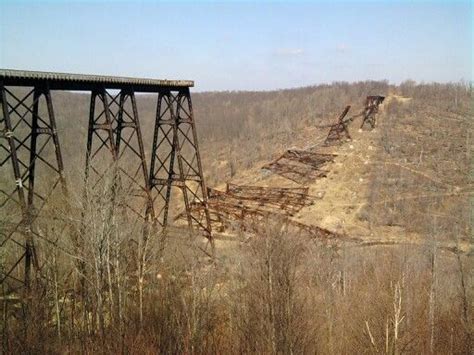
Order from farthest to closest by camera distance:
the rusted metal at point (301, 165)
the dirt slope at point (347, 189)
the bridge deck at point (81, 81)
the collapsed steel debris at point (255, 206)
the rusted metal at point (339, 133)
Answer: the rusted metal at point (339, 133)
the rusted metal at point (301, 165)
the dirt slope at point (347, 189)
the collapsed steel debris at point (255, 206)
the bridge deck at point (81, 81)

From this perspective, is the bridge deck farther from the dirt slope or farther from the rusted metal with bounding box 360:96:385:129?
the rusted metal with bounding box 360:96:385:129

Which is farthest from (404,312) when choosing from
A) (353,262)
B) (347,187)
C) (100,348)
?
(347,187)

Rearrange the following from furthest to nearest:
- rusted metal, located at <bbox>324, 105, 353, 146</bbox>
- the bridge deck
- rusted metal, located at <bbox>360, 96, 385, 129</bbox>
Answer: rusted metal, located at <bbox>360, 96, 385, 129</bbox> < rusted metal, located at <bbox>324, 105, 353, 146</bbox> < the bridge deck

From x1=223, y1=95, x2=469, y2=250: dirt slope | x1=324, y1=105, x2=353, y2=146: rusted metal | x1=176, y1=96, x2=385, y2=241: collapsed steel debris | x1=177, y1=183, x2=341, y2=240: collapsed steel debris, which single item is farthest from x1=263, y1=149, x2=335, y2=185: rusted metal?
x1=324, y1=105, x2=353, y2=146: rusted metal

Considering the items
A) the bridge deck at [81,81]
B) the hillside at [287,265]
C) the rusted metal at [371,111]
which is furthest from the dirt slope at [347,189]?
the bridge deck at [81,81]

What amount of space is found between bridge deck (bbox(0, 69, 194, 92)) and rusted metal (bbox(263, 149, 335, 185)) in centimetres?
1742

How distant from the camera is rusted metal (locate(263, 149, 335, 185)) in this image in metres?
29.5

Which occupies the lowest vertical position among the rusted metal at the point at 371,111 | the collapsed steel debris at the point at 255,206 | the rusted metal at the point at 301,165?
the collapsed steel debris at the point at 255,206

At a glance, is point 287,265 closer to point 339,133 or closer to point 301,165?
point 301,165

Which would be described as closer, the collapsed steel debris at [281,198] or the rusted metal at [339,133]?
the collapsed steel debris at [281,198]

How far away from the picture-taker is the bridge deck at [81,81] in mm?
8844

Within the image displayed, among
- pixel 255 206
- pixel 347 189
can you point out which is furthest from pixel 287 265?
pixel 347 189

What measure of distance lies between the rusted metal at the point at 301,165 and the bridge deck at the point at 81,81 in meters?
17.4

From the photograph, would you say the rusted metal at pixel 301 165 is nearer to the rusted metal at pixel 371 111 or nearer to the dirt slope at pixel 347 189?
the dirt slope at pixel 347 189
